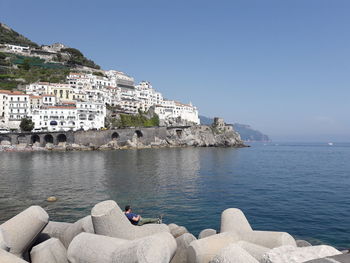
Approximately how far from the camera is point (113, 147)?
11331cm

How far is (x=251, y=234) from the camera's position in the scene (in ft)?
31.1

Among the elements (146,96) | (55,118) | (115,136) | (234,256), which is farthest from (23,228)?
(146,96)

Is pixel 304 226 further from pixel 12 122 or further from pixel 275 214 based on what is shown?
pixel 12 122

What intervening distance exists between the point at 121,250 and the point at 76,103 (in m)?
123

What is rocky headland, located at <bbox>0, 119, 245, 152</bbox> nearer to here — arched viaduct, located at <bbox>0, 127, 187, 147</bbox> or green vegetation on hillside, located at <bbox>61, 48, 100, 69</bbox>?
arched viaduct, located at <bbox>0, 127, 187, 147</bbox>

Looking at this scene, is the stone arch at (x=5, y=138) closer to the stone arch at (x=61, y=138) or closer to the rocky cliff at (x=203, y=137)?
the stone arch at (x=61, y=138)

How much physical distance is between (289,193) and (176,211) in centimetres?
1510

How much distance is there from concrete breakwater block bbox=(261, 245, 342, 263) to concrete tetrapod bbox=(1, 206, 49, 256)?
741cm

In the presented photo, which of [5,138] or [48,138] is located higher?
[48,138]

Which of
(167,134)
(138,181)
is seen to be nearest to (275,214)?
(138,181)

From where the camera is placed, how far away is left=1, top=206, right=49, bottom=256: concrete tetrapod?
8789 millimetres

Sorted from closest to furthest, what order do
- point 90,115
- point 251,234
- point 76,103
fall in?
point 251,234, point 76,103, point 90,115

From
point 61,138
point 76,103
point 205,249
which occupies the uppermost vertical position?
point 76,103

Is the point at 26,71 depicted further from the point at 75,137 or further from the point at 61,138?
the point at 75,137
